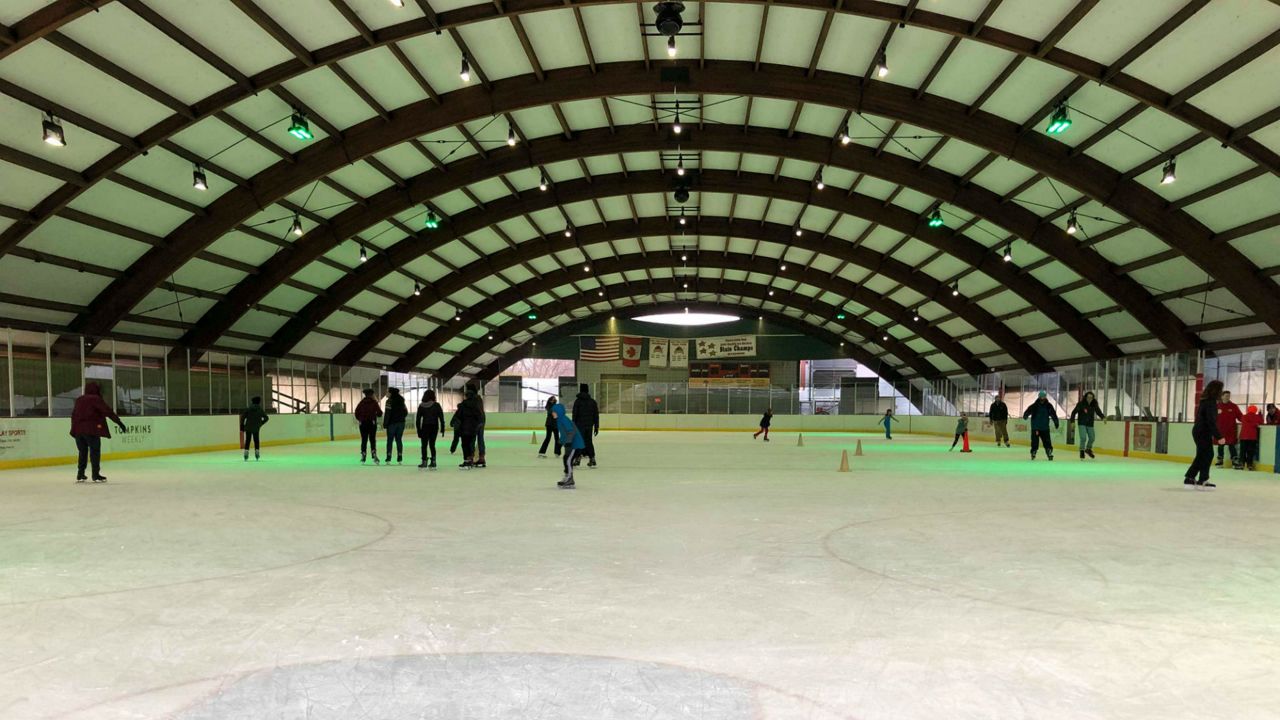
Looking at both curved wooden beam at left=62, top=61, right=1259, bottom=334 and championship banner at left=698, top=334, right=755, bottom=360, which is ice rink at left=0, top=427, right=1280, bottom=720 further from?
championship banner at left=698, top=334, right=755, bottom=360

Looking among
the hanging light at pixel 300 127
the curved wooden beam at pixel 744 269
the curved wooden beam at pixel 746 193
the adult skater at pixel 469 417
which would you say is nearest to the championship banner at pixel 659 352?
the curved wooden beam at pixel 744 269

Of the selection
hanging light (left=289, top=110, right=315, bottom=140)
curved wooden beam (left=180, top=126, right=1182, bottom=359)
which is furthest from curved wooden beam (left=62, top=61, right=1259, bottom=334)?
hanging light (left=289, top=110, right=315, bottom=140)

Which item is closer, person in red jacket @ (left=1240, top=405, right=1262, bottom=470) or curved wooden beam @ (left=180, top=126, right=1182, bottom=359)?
person in red jacket @ (left=1240, top=405, right=1262, bottom=470)

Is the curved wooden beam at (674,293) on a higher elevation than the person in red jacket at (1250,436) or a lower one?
higher

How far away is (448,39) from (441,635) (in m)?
14.9

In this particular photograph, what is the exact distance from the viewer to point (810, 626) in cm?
420

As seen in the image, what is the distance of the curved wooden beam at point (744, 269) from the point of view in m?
31.2

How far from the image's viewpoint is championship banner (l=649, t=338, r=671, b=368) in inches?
1934

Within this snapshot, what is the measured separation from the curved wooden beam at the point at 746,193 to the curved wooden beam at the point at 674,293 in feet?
32.8

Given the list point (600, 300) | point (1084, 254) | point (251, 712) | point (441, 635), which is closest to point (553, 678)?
point (441, 635)

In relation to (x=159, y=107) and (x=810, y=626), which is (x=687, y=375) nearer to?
(x=159, y=107)

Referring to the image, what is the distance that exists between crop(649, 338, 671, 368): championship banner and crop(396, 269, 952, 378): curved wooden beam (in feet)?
20.3

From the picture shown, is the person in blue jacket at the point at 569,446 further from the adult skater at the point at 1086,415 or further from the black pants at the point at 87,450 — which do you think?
the adult skater at the point at 1086,415

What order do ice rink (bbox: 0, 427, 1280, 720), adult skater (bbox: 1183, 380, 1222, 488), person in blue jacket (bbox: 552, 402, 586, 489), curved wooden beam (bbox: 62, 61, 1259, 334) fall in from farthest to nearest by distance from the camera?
curved wooden beam (bbox: 62, 61, 1259, 334) < person in blue jacket (bbox: 552, 402, 586, 489) < adult skater (bbox: 1183, 380, 1222, 488) < ice rink (bbox: 0, 427, 1280, 720)
